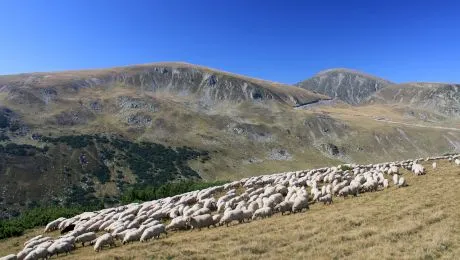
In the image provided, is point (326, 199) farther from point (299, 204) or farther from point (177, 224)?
point (177, 224)

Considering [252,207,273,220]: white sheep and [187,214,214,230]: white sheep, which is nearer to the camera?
[187,214,214,230]: white sheep

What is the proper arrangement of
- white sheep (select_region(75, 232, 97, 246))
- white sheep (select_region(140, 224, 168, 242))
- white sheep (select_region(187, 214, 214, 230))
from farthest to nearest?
white sheep (select_region(187, 214, 214, 230))
white sheep (select_region(75, 232, 97, 246))
white sheep (select_region(140, 224, 168, 242))

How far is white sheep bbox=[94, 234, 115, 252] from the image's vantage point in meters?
24.5

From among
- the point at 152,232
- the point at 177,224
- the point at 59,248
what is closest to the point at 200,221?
the point at 177,224

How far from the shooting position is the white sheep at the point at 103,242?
966 inches

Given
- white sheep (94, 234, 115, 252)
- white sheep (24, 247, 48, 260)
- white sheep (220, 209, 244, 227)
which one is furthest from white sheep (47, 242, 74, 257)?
white sheep (220, 209, 244, 227)

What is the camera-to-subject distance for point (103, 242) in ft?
81.7

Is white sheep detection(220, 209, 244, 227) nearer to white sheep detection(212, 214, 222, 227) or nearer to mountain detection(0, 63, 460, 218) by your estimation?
white sheep detection(212, 214, 222, 227)

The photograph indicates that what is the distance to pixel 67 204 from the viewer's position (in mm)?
105000

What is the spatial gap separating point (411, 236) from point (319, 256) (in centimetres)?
492

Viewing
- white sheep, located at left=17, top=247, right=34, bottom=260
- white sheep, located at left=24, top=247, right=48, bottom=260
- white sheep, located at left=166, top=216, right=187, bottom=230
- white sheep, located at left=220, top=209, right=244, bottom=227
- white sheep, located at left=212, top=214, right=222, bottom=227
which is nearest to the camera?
white sheep, located at left=24, top=247, right=48, bottom=260

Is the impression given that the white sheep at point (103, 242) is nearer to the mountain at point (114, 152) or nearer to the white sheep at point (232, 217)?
the white sheep at point (232, 217)

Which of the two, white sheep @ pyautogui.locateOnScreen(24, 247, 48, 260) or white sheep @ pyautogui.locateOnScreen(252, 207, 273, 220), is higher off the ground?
white sheep @ pyautogui.locateOnScreen(252, 207, 273, 220)

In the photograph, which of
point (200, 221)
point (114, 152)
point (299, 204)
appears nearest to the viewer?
point (200, 221)
